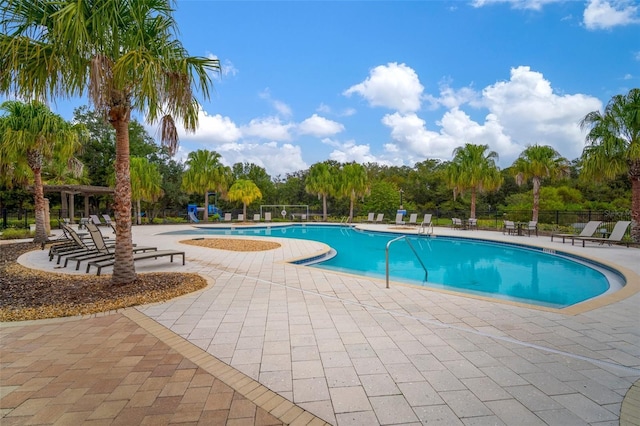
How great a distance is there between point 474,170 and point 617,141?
30.5ft

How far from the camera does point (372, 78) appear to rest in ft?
53.1

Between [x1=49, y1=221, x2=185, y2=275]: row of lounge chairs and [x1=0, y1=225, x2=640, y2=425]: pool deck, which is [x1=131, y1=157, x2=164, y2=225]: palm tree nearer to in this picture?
[x1=49, y1=221, x2=185, y2=275]: row of lounge chairs

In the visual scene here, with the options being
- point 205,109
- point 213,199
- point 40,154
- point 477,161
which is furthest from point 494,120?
point 213,199

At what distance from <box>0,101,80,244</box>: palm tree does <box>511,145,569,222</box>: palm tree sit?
2033 centimetres

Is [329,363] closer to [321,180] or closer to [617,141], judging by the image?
[617,141]

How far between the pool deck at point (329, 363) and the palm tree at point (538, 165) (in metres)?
14.4

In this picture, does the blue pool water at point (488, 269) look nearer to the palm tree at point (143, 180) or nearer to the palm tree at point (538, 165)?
the palm tree at point (538, 165)

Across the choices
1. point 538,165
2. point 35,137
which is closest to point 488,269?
point 538,165

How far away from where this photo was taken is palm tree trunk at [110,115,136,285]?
5.32 meters

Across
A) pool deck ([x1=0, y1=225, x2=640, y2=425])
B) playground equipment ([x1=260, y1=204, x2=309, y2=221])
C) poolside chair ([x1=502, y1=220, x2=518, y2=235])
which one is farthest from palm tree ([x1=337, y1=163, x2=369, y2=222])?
pool deck ([x1=0, y1=225, x2=640, y2=425])

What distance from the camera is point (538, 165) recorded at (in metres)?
17.1

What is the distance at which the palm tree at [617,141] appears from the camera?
11109 mm

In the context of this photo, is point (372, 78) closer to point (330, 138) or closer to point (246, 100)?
point (246, 100)

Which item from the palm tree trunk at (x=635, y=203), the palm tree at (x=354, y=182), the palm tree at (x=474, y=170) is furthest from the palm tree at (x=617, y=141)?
the palm tree at (x=354, y=182)
